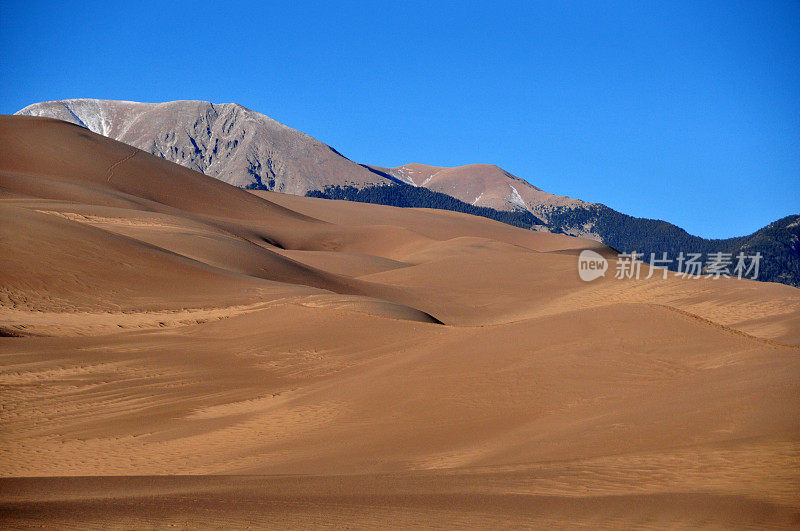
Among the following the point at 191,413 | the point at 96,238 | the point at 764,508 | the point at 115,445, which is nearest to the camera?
the point at 764,508

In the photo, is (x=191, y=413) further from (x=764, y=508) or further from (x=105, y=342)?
(x=764, y=508)

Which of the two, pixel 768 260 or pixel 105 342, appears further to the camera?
→ pixel 768 260

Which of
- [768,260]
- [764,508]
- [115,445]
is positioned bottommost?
[115,445]

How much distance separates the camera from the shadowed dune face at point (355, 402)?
7227mm

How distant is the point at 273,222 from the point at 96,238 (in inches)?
1574

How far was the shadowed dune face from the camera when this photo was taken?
723 cm

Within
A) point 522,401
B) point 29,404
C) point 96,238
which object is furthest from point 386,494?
point 96,238

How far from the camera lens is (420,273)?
44.5 metres

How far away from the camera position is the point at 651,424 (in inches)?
417

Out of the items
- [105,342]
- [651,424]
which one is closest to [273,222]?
[105,342]

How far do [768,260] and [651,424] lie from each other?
517 feet

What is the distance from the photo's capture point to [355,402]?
1440cm

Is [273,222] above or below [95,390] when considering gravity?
above

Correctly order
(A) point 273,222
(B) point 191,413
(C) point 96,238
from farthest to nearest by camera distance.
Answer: (A) point 273,222, (C) point 96,238, (B) point 191,413
